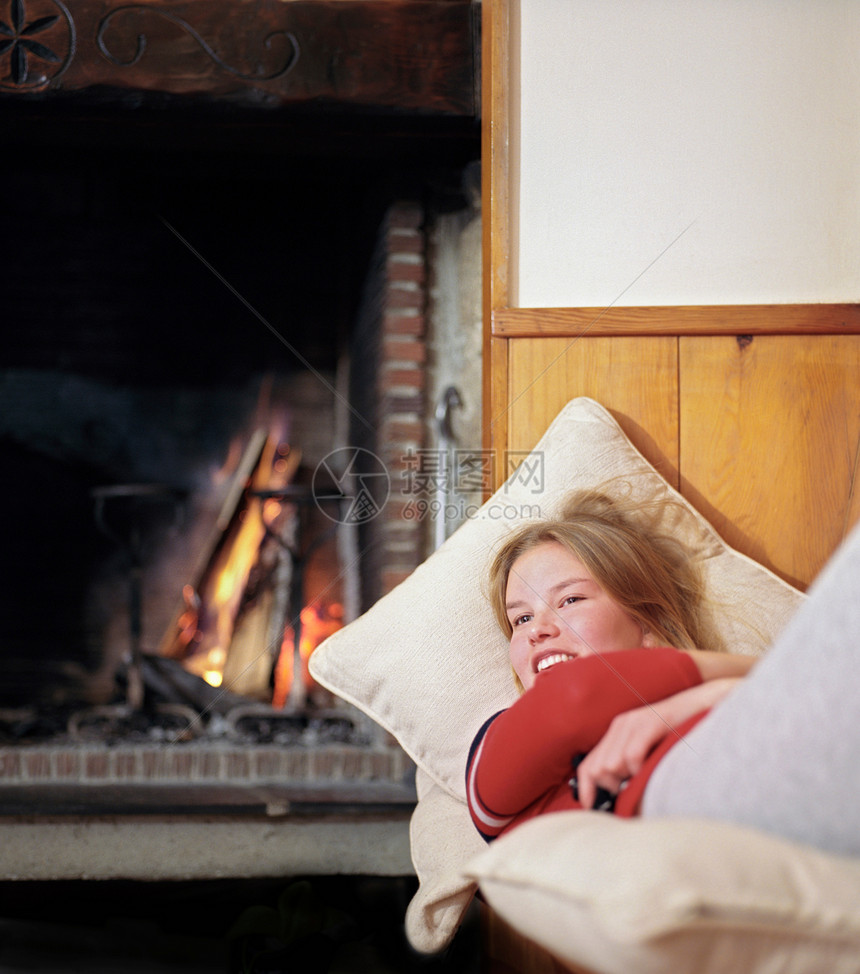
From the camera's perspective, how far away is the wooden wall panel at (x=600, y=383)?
3.52ft

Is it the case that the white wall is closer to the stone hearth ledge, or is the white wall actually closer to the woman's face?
the woman's face

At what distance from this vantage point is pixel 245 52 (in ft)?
4.25

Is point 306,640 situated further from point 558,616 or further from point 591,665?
point 591,665

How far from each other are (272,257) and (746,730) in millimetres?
1584

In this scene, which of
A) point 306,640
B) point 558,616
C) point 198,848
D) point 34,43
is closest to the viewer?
point 558,616

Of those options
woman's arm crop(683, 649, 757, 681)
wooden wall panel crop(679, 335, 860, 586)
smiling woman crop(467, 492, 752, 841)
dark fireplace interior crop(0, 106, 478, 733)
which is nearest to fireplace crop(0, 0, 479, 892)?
dark fireplace interior crop(0, 106, 478, 733)

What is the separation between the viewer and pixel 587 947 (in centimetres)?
42

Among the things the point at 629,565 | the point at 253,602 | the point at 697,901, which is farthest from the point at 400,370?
the point at 697,901

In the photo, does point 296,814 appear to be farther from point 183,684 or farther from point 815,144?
point 815,144

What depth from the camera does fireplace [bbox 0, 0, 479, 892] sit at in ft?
4.92

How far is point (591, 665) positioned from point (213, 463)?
4.24ft

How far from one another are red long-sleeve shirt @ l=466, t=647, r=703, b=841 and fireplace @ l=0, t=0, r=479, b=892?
0.87 metres

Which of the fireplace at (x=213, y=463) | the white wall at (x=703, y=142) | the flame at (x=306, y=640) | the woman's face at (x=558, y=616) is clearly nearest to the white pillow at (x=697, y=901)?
the woman's face at (x=558, y=616)

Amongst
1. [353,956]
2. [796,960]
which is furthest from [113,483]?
[796,960]
